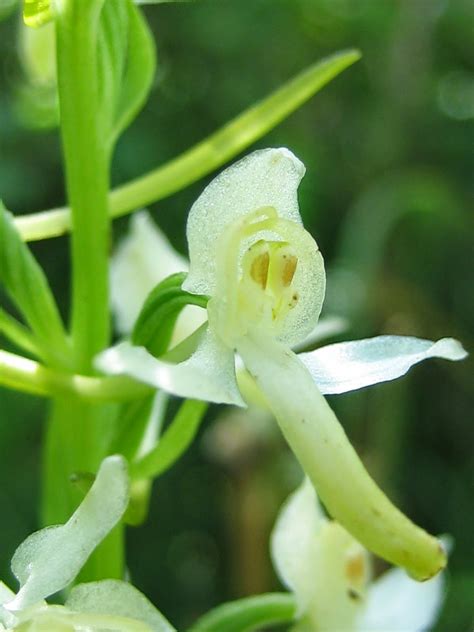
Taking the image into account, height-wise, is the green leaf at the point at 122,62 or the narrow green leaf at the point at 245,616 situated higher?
the green leaf at the point at 122,62

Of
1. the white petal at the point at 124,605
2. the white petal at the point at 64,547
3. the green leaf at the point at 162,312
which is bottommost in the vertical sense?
the white petal at the point at 124,605

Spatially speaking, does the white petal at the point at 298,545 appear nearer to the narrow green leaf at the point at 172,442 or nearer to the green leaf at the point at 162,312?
the narrow green leaf at the point at 172,442

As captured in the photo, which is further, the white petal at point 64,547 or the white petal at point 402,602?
the white petal at point 402,602

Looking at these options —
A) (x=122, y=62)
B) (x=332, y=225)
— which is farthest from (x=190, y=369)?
(x=332, y=225)

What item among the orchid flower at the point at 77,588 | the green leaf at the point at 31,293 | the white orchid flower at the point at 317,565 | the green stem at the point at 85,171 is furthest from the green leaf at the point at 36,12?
the white orchid flower at the point at 317,565

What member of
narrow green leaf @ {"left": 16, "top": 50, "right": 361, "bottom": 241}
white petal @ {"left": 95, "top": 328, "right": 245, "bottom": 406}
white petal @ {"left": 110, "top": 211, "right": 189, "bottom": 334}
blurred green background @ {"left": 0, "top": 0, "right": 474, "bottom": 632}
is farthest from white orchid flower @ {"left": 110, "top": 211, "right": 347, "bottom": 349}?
blurred green background @ {"left": 0, "top": 0, "right": 474, "bottom": 632}

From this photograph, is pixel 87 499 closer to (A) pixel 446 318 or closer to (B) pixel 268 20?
(A) pixel 446 318

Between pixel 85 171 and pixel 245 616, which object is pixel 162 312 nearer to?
pixel 85 171
